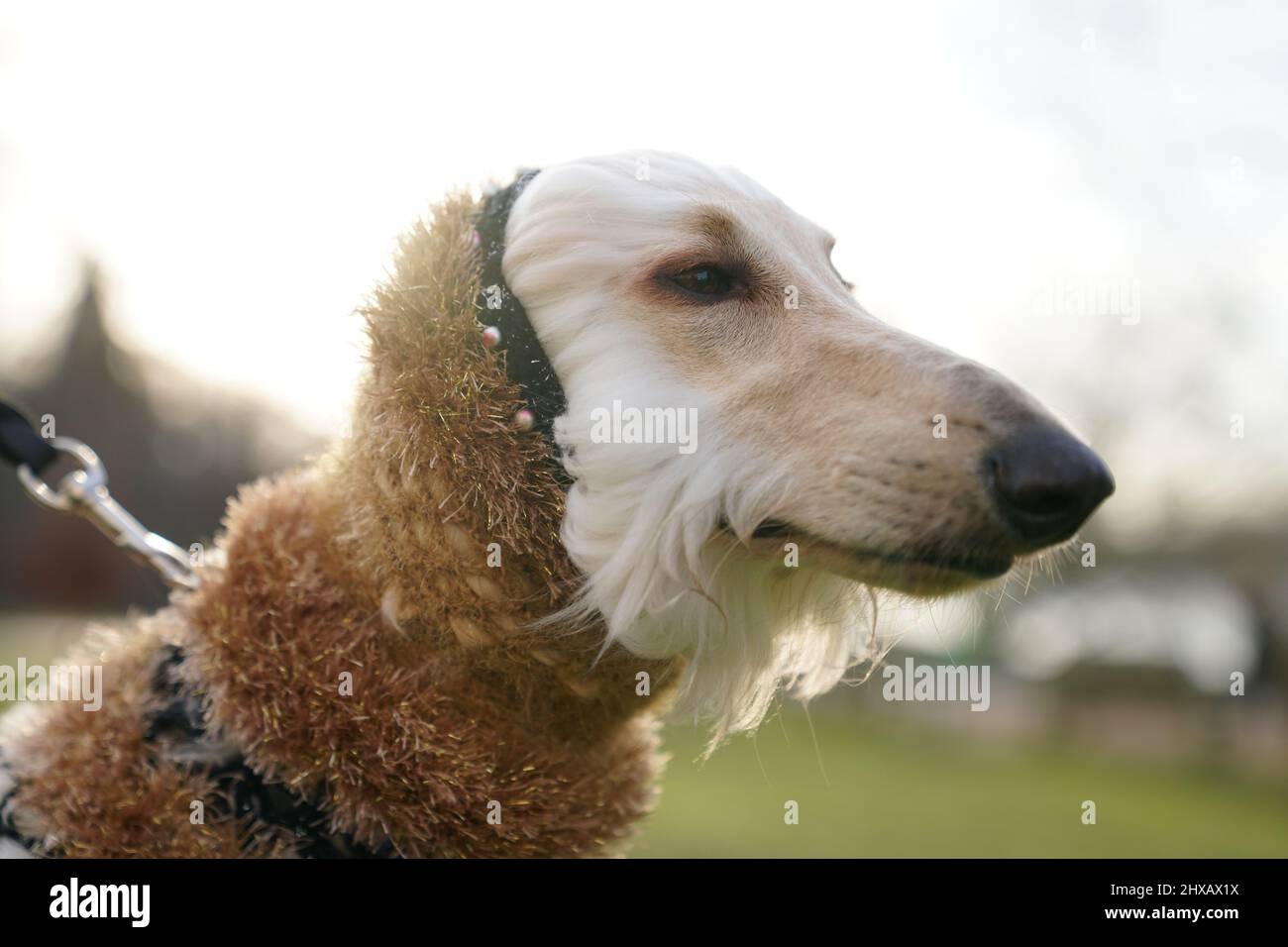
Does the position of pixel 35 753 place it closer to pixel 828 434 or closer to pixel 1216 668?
pixel 828 434

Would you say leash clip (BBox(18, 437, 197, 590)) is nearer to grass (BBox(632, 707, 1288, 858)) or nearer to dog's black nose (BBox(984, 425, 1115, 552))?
dog's black nose (BBox(984, 425, 1115, 552))

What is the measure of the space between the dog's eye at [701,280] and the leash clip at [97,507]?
1.54 meters

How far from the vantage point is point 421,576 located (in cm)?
242

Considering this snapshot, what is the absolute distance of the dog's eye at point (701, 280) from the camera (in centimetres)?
256

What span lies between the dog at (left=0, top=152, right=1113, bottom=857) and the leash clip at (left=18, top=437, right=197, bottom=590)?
0.20 m

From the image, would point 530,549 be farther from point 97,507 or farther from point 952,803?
point 952,803

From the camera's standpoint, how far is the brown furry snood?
2.40 meters

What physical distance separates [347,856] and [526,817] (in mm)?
437
